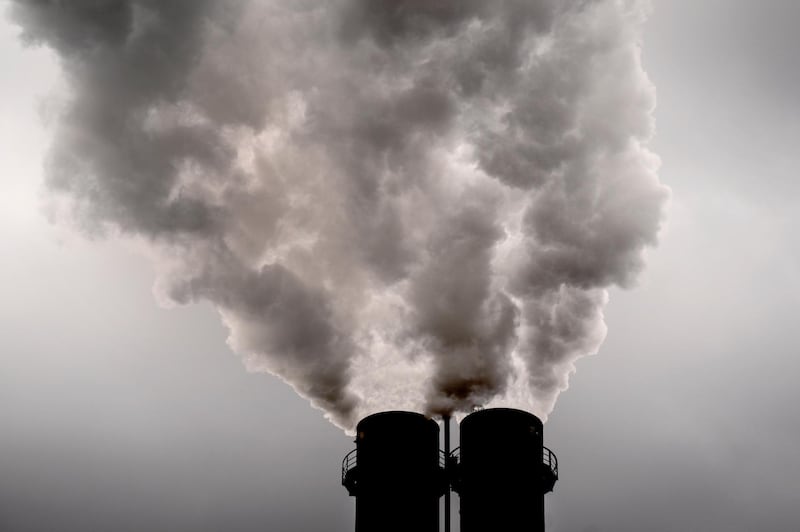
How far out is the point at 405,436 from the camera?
2952 centimetres

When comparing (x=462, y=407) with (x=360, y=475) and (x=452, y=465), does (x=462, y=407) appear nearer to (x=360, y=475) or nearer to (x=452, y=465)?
(x=452, y=465)

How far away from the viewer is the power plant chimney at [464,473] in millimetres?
28375

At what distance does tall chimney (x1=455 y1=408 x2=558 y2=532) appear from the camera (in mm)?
28234

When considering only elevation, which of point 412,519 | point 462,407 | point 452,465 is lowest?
point 412,519

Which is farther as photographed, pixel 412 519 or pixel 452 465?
pixel 452 465

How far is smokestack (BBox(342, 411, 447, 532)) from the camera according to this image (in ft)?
93.9

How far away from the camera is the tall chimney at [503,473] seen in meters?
28.2

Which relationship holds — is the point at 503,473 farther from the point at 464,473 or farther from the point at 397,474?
the point at 397,474

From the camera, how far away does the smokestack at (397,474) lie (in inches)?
1127

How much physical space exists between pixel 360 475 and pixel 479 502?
13.2ft

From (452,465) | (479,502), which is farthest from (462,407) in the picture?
(479,502)

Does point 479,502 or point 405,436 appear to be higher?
point 405,436

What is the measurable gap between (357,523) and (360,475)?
1.54m

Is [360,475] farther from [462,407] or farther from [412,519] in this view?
[462,407]
